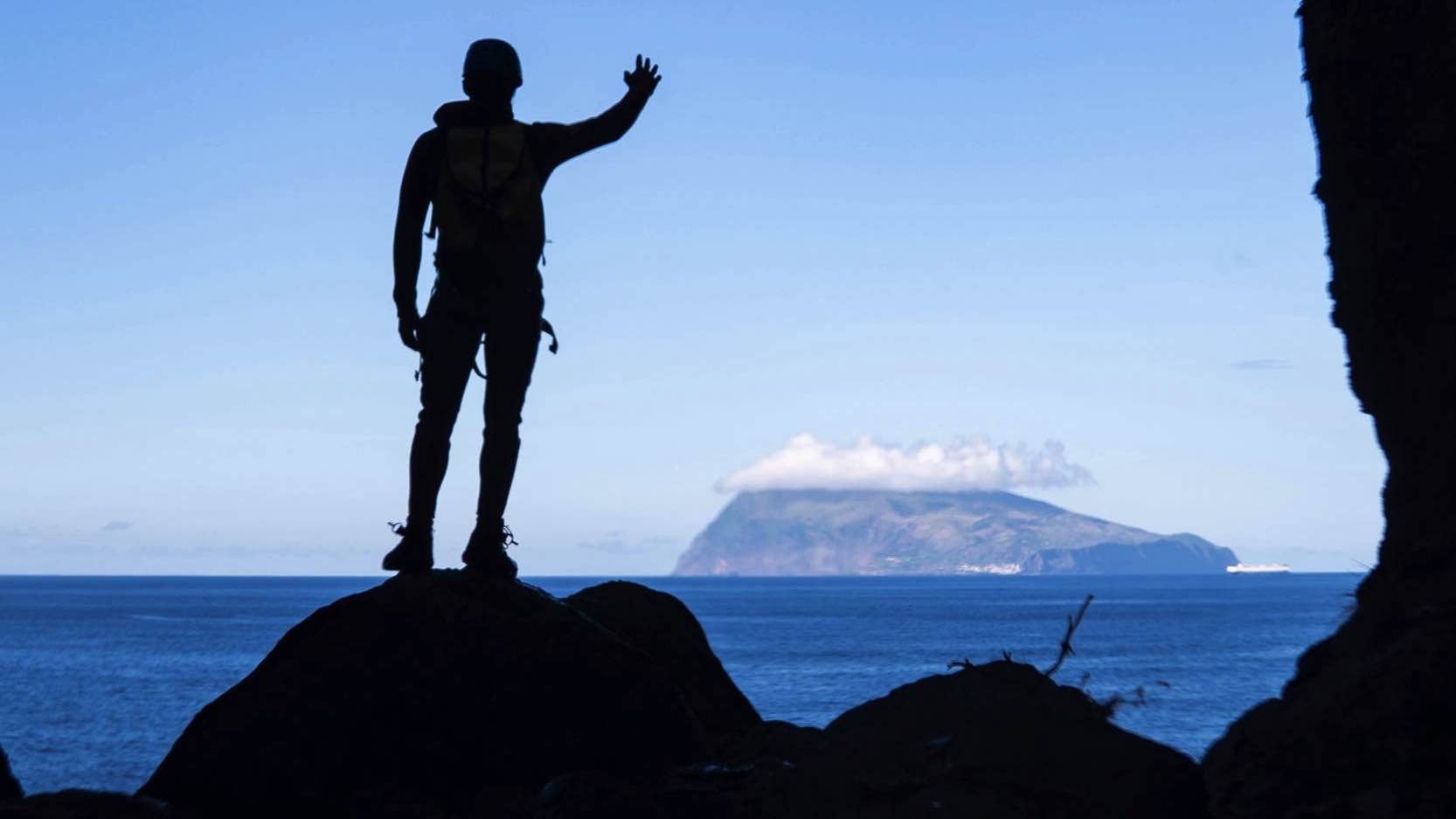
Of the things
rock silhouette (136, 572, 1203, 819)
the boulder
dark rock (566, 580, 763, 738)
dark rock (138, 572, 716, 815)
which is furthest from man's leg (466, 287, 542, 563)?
the boulder

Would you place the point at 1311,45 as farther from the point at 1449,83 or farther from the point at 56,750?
the point at 56,750

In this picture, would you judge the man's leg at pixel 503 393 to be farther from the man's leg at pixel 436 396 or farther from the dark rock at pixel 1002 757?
the dark rock at pixel 1002 757

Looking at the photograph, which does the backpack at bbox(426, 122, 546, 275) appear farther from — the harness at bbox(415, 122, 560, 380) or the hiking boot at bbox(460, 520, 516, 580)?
the hiking boot at bbox(460, 520, 516, 580)

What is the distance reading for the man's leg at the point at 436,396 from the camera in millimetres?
8859

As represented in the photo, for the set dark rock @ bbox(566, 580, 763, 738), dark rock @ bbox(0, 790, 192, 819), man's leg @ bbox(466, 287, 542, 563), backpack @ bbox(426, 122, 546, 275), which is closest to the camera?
dark rock @ bbox(0, 790, 192, 819)

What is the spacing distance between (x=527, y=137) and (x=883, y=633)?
120 meters

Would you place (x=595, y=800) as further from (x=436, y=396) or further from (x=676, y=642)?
(x=676, y=642)

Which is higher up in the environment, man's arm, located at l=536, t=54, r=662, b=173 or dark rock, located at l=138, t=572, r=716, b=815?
man's arm, located at l=536, t=54, r=662, b=173

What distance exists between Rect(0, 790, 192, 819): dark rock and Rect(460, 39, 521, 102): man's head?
4352 mm

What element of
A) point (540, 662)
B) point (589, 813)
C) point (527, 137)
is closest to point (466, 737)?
point (540, 662)

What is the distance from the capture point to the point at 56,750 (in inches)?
2030

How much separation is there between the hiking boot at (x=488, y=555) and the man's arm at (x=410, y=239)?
3.83 ft

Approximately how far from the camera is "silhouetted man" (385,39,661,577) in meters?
8.76

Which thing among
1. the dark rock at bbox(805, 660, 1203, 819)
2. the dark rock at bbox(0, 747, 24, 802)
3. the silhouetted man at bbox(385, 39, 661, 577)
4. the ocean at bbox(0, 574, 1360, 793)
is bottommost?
the ocean at bbox(0, 574, 1360, 793)
